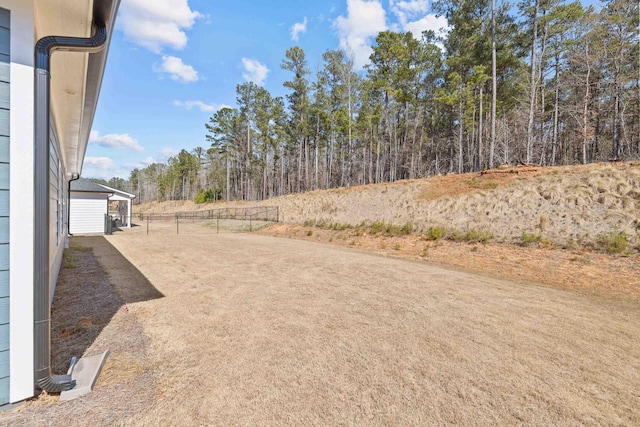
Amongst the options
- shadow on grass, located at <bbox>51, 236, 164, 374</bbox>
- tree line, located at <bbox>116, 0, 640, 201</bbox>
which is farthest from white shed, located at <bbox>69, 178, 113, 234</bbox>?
tree line, located at <bbox>116, 0, 640, 201</bbox>

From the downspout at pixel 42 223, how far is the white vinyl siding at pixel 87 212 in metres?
17.4

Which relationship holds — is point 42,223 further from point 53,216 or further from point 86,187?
point 86,187

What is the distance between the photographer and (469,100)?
2066cm

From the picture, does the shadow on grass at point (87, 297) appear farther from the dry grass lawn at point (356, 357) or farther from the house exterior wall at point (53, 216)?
the house exterior wall at point (53, 216)

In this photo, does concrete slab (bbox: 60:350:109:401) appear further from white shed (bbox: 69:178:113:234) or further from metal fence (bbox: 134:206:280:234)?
white shed (bbox: 69:178:113:234)

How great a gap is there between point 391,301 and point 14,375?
4381 mm

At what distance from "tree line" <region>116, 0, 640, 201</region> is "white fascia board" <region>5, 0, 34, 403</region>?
1863cm

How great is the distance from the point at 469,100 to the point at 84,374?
2490 cm

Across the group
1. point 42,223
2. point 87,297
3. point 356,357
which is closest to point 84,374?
point 42,223

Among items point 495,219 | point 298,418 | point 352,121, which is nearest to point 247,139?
point 352,121

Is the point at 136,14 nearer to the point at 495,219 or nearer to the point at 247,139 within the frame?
the point at 495,219

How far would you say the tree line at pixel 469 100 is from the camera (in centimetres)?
1597

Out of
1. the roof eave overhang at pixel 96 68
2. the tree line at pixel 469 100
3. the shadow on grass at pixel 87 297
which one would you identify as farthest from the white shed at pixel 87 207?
the tree line at pixel 469 100

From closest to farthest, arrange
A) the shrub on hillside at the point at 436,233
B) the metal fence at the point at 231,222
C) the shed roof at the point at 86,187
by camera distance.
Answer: the shrub on hillside at the point at 436,233
the shed roof at the point at 86,187
the metal fence at the point at 231,222
